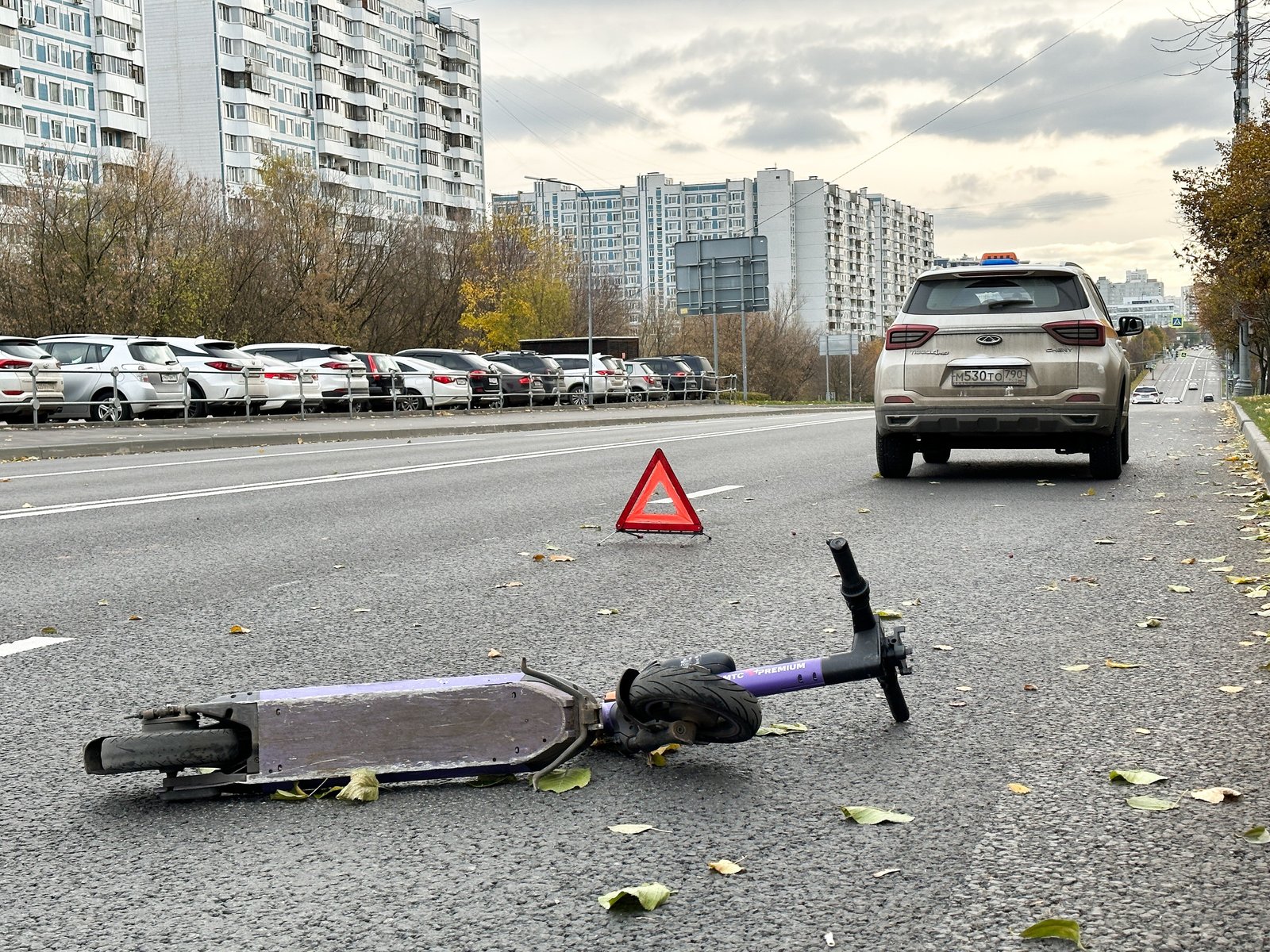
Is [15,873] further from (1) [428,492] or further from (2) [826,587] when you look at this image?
(1) [428,492]

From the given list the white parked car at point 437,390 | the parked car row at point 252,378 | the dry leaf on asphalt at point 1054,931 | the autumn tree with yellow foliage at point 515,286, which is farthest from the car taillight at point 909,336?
the autumn tree with yellow foliage at point 515,286

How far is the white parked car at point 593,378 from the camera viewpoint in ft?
149

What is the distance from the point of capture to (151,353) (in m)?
27.5

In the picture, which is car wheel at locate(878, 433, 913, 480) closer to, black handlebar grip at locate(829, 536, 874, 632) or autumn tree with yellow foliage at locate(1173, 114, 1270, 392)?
black handlebar grip at locate(829, 536, 874, 632)

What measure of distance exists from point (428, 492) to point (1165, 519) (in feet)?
19.9

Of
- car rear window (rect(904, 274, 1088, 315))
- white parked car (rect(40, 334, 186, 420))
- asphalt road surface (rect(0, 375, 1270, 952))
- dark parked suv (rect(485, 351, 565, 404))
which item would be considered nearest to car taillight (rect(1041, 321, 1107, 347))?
car rear window (rect(904, 274, 1088, 315))

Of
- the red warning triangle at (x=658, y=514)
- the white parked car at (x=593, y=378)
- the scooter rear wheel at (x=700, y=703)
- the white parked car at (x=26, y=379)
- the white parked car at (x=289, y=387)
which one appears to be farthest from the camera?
the white parked car at (x=593, y=378)

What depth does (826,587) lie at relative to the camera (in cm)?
683

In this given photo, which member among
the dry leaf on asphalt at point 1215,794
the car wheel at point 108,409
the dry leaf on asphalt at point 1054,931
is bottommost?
the dry leaf on asphalt at point 1215,794

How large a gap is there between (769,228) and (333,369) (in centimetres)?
14234

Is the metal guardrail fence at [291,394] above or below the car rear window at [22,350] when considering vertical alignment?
below

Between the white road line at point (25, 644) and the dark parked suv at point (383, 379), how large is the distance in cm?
2785

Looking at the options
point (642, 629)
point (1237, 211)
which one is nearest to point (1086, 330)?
point (642, 629)

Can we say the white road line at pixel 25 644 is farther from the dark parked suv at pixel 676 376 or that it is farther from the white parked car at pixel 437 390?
the dark parked suv at pixel 676 376
